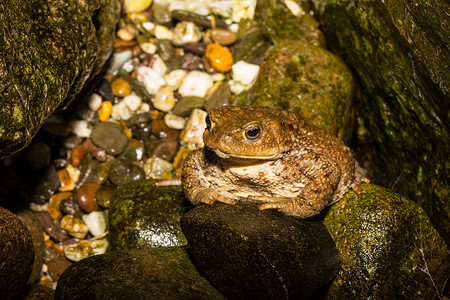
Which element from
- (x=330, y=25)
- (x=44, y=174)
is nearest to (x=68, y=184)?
(x=44, y=174)

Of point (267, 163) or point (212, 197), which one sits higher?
point (267, 163)

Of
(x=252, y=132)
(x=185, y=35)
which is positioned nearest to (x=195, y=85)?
(x=185, y=35)

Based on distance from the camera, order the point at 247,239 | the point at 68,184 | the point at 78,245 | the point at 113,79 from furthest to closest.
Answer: the point at 113,79 → the point at 68,184 → the point at 78,245 → the point at 247,239

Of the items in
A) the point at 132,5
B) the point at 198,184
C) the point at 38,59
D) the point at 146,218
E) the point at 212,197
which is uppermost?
the point at 38,59

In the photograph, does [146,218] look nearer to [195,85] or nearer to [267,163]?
[267,163]

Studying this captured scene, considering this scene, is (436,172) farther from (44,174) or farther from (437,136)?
(44,174)

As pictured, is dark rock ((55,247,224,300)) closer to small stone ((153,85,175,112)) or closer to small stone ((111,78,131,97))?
small stone ((153,85,175,112))
